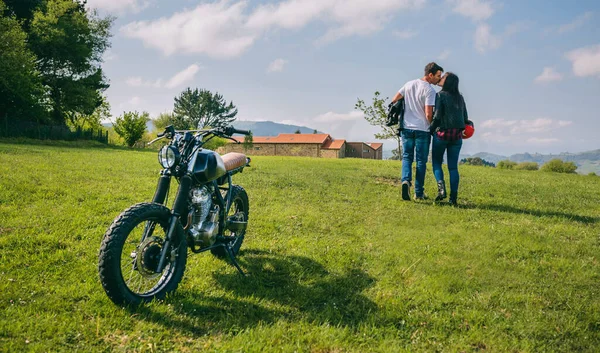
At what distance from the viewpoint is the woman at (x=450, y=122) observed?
26.4 feet

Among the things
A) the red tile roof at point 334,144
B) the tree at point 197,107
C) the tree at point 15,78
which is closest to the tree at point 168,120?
the tree at point 197,107

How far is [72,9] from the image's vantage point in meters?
42.2

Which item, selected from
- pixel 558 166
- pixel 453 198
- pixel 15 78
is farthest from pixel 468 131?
pixel 15 78

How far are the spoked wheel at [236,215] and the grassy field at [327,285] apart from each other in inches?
6.6

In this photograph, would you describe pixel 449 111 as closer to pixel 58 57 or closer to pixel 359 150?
pixel 58 57

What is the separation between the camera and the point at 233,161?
484cm

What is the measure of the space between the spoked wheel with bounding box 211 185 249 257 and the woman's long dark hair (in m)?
5.22

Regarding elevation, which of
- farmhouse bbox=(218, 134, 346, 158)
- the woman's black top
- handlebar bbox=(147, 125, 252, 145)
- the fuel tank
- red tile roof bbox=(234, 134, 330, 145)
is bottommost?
the fuel tank

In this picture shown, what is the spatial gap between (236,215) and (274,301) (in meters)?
1.77

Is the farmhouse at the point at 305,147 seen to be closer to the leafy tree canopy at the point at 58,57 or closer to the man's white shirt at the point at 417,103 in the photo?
the leafy tree canopy at the point at 58,57

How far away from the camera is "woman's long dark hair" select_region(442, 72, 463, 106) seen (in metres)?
8.10

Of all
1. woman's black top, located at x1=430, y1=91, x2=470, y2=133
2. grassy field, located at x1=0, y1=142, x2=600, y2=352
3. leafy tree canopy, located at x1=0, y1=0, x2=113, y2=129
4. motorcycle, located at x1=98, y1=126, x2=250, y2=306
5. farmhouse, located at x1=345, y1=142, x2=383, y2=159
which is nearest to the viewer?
grassy field, located at x1=0, y1=142, x2=600, y2=352

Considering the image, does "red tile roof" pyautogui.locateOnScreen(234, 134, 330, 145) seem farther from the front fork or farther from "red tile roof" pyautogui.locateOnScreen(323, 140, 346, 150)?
the front fork

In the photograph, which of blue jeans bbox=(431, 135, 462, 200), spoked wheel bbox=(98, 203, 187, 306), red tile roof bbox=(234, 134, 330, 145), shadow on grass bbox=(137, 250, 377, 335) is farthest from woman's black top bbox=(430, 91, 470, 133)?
red tile roof bbox=(234, 134, 330, 145)
